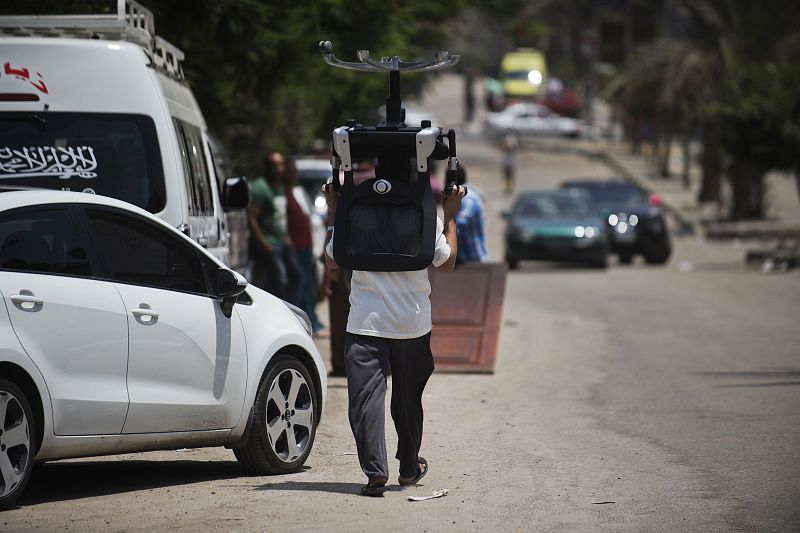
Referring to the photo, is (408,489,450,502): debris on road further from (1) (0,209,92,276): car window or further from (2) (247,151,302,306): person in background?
(2) (247,151,302,306): person in background

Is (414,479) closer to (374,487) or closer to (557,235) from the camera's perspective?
(374,487)

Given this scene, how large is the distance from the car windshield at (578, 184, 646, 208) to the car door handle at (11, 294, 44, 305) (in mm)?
24130

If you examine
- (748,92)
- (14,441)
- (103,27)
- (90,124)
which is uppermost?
(748,92)

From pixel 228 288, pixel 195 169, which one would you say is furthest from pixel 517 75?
pixel 228 288

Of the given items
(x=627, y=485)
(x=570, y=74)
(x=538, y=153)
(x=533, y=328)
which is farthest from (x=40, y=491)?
(x=570, y=74)

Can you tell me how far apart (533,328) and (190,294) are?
412 inches

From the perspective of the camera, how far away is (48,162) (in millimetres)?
9695

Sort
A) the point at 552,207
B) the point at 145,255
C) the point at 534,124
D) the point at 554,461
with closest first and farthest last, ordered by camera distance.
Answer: the point at 145,255, the point at 554,461, the point at 552,207, the point at 534,124

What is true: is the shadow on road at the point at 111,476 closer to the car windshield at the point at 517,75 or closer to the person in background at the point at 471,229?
the person in background at the point at 471,229

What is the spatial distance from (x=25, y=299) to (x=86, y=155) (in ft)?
9.31

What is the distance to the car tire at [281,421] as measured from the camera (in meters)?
8.34

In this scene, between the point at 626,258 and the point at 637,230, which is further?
the point at 626,258

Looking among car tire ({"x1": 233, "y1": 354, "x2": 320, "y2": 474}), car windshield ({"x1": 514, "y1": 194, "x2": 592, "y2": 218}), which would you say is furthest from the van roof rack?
car windshield ({"x1": 514, "y1": 194, "x2": 592, "y2": 218})

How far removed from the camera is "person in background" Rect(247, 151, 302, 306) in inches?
579
